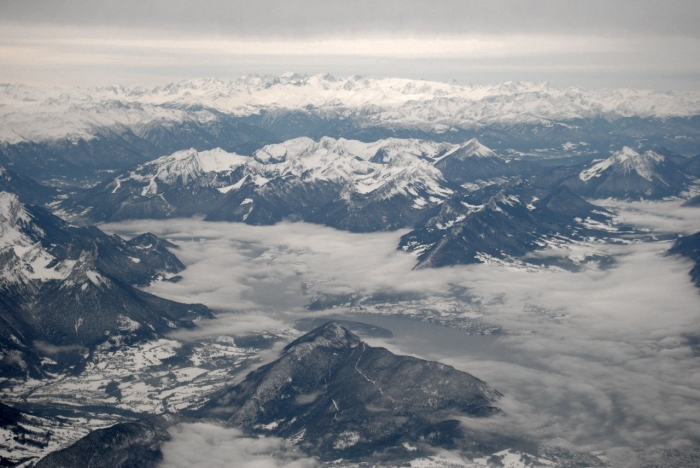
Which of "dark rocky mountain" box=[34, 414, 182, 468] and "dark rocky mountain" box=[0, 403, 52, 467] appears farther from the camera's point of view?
"dark rocky mountain" box=[34, 414, 182, 468]

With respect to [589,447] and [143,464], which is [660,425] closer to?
[589,447]

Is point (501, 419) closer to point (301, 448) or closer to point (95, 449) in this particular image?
point (301, 448)

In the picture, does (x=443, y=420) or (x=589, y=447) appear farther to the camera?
(x=443, y=420)

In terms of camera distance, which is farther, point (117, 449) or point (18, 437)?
point (18, 437)

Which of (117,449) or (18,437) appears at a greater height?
(18,437)

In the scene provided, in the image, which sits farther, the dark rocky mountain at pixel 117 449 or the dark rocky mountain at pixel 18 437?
the dark rocky mountain at pixel 117 449

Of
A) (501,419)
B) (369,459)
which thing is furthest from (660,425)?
(369,459)

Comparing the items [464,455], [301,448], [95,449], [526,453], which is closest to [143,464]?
[95,449]
